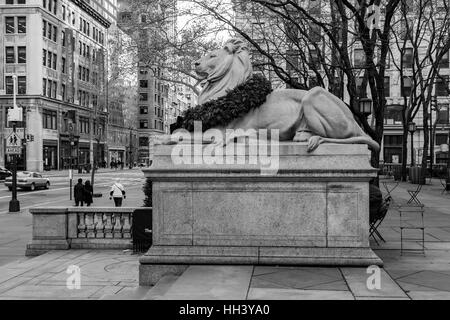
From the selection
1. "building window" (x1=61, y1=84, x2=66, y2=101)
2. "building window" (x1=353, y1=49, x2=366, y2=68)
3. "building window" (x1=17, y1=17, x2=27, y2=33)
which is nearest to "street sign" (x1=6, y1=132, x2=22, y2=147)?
"building window" (x1=353, y1=49, x2=366, y2=68)

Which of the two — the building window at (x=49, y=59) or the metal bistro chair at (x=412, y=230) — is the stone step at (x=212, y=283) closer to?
the metal bistro chair at (x=412, y=230)

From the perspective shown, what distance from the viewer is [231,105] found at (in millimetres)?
6914

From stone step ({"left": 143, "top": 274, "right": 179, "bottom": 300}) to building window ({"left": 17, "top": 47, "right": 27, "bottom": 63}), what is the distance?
2512 inches

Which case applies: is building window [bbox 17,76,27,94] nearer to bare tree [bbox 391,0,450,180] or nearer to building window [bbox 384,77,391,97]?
building window [bbox 384,77,391,97]

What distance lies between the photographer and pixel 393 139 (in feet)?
213

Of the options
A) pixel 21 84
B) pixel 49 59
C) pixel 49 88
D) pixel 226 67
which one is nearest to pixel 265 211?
pixel 226 67

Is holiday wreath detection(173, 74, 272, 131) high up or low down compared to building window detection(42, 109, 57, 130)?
down

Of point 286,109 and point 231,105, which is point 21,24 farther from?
point 286,109

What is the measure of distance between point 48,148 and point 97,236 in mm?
60135

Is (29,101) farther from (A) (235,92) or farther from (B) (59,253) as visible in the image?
(A) (235,92)

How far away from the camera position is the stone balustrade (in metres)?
10.9

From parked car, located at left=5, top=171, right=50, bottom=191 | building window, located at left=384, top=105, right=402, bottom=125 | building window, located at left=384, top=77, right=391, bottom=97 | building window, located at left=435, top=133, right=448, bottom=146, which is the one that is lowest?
parked car, located at left=5, top=171, right=50, bottom=191

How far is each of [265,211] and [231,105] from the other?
5.21ft
